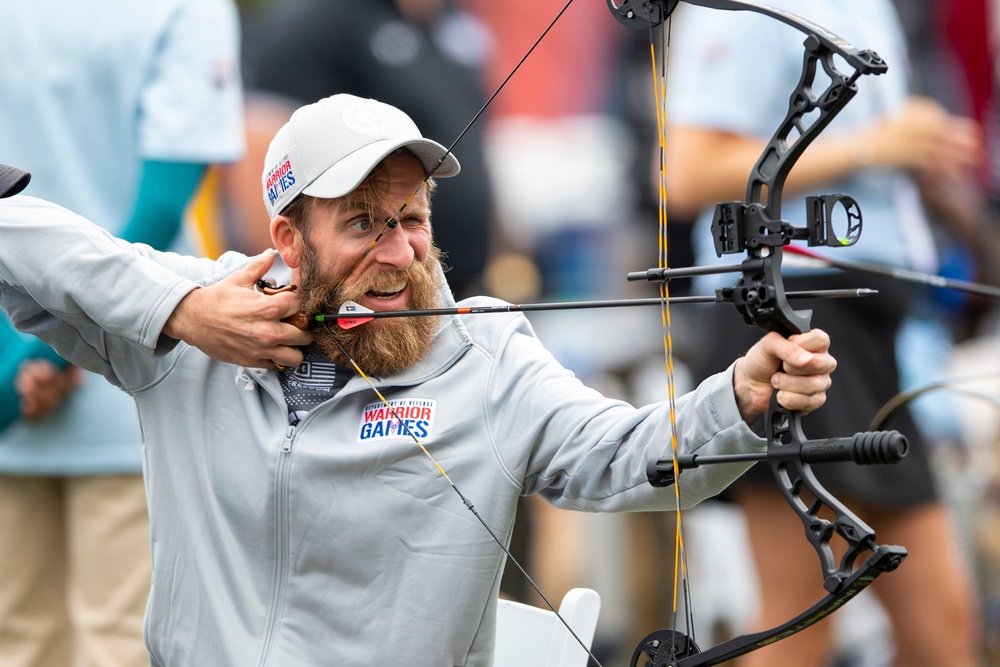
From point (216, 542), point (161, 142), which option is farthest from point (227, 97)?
point (216, 542)

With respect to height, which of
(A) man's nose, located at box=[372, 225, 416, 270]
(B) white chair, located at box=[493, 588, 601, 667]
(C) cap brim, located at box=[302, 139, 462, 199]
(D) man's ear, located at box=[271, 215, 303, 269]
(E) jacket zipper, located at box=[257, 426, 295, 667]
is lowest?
(B) white chair, located at box=[493, 588, 601, 667]

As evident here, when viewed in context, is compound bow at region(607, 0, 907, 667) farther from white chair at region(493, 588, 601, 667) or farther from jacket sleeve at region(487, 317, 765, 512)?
white chair at region(493, 588, 601, 667)

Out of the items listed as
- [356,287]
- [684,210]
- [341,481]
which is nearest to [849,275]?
[684,210]

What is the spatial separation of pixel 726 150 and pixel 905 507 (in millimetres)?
944

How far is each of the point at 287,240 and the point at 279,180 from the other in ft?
0.36

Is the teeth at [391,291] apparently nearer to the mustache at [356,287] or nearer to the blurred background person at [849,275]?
the mustache at [356,287]

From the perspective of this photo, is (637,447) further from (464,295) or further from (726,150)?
(464,295)

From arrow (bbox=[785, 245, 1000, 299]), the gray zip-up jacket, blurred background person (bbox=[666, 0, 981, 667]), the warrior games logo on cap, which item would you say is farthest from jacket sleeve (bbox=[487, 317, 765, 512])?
blurred background person (bbox=[666, 0, 981, 667])

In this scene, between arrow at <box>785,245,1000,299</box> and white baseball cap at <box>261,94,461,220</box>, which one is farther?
arrow at <box>785,245,1000,299</box>

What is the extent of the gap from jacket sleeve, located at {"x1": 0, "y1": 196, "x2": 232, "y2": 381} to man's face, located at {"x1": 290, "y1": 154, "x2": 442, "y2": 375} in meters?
0.23

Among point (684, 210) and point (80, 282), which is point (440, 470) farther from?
point (684, 210)

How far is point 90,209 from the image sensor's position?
136 inches

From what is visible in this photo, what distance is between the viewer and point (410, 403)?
2547 mm

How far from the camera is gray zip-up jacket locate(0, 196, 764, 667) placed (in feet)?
8.13
